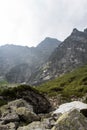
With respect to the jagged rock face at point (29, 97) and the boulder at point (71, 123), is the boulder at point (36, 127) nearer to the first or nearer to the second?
the boulder at point (71, 123)

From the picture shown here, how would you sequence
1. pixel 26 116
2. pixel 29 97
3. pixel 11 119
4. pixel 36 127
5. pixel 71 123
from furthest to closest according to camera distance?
pixel 29 97, pixel 26 116, pixel 11 119, pixel 36 127, pixel 71 123

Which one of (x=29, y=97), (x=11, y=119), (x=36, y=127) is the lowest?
(x=36, y=127)

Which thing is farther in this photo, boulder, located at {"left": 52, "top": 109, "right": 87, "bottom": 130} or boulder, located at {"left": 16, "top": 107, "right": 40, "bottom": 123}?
boulder, located at {"left": 16, "top": 107, "right": 40, "bottom": 123}

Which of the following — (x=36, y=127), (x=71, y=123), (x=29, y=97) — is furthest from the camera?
(x=29, y=97)

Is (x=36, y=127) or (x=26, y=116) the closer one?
(x=36, y=127)

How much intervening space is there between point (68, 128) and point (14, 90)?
29986mm

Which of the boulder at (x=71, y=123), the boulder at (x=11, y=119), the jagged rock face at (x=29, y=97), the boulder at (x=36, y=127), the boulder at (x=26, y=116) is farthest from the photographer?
the jagged rock face at (x=29, y=97)

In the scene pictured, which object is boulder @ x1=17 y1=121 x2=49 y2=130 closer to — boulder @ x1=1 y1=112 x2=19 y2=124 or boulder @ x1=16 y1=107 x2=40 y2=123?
boulder @ x1=1 y1=112 x2=19 y2=124

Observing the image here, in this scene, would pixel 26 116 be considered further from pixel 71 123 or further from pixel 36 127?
pixel 71 123

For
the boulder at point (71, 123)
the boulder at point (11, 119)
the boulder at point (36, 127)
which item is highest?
the boulder at point (71, 123)

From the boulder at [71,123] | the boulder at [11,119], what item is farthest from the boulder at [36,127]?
the boulder at [71,123]

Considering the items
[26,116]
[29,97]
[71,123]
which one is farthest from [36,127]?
[29,97]

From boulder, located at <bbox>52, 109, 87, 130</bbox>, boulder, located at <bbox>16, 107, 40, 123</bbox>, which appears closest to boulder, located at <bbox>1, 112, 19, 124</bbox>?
boulder, located at <bbox>16, 107, 40, 123</bbox>

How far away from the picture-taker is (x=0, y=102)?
4403 centimetres
